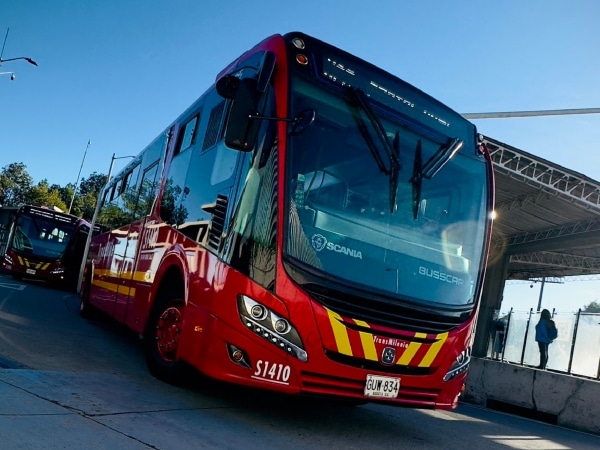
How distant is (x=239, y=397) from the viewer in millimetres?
6012

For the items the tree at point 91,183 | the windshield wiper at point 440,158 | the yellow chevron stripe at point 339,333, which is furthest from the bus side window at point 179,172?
the tree at point 91,183

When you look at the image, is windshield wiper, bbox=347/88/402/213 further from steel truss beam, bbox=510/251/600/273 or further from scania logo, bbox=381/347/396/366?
steel truss beam, bbox=510/251/600/273

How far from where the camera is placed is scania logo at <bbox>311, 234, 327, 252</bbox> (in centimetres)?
476

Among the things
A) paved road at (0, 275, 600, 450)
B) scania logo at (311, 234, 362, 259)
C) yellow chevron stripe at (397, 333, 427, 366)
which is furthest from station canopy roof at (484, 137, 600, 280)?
scania logo at (311, 234, 362, 259)

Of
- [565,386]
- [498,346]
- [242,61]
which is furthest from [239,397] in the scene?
[498,346]

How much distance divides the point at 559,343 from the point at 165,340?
31.4ft

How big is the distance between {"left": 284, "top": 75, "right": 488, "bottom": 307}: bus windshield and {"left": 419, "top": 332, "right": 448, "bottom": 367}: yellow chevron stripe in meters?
0.33

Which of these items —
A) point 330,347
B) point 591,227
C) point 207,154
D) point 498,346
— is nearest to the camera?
point 330,347

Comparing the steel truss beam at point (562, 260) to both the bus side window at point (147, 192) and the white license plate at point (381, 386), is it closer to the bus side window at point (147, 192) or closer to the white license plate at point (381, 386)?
the bus side window at point (147, 192)

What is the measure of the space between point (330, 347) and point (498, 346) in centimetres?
1041

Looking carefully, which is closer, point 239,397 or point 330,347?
point 330,347

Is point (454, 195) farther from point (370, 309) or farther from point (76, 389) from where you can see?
point (76, 389)

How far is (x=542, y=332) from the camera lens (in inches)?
502

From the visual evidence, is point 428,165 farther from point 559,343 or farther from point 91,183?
point 91,183
